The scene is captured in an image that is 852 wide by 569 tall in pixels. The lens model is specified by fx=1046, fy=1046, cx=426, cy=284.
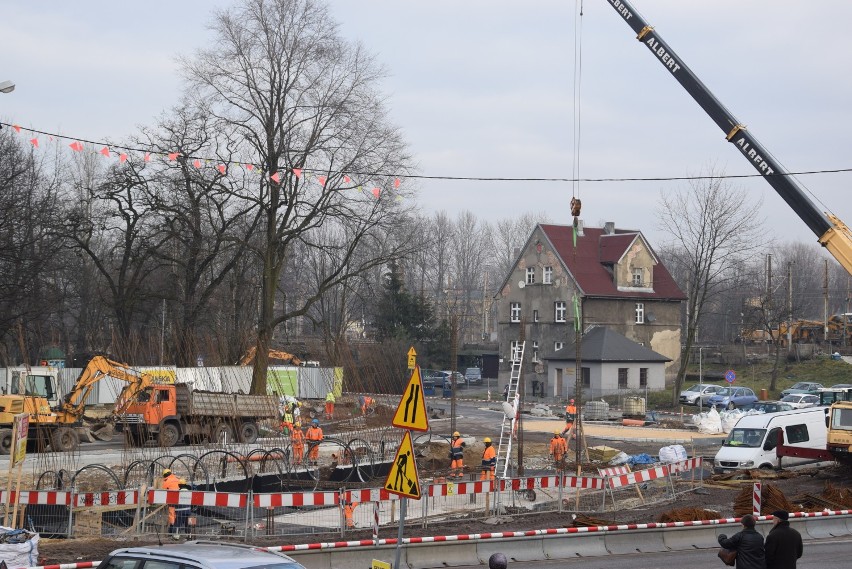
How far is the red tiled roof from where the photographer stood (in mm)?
72875

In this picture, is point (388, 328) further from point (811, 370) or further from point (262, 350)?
point (262, 350)

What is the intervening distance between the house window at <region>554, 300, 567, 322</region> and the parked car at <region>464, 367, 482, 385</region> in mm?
14929

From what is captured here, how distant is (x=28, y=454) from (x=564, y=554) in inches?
870

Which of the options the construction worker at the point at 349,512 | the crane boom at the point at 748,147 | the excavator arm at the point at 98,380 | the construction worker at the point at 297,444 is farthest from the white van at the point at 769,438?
the excavator arm at the point at 98,380

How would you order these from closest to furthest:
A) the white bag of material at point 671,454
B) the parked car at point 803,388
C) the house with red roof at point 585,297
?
1. the white bag of material at point 671,454
2. the parked car at point 803,388
3. the house with red roof at point 585,297

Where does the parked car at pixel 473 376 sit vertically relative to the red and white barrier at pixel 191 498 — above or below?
above

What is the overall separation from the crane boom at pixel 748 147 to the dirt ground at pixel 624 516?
626cm

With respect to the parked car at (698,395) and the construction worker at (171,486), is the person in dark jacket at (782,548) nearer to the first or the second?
the construction worker at (171,486)

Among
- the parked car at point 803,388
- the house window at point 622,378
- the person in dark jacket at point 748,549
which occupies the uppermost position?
the house window at point 622,378

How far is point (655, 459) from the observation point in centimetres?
3359

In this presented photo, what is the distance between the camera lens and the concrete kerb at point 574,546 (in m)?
18.2

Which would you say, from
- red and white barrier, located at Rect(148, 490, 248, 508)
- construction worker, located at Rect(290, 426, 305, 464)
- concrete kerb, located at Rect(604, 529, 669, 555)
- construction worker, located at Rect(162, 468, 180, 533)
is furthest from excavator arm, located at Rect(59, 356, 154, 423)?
concrete kerb, located at Rect(604, 529, 669, 555)

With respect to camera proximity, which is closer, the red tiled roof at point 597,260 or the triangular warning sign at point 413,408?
the triangular warning sign at point 413,408

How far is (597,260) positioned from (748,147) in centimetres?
4539
